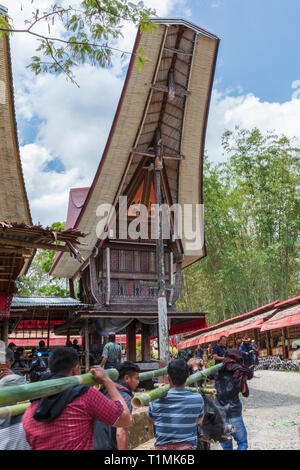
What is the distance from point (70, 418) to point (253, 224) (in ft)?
77.6

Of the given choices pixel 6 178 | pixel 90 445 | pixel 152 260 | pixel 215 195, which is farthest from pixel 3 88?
pixel 215 195

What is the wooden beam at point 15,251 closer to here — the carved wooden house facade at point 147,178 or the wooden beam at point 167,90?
the carved wooden house facade at point 147,178

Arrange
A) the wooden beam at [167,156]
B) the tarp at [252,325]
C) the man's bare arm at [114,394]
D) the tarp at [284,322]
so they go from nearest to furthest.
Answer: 1. the man's bare arm at [114,394]
2. the wooden beam at [167,156]
3. the tarp at [284,322]
4. the tarp at [252,325]

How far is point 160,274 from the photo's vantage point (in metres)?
12.8

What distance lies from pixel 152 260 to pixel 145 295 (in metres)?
1.42

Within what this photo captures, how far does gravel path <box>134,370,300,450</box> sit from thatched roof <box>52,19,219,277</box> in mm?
7208

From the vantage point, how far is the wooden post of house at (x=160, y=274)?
38.8 feet

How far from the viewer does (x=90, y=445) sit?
2.21m

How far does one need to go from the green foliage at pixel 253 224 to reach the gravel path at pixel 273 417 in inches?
391

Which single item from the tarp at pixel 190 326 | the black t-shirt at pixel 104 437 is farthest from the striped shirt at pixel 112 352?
the tarp at pixel 190 326

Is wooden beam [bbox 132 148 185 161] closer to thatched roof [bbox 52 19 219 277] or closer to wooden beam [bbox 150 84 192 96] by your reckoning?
thatched roof [bbox 52 19 219 277]

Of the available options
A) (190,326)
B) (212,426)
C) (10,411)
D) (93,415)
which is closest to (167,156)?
(190,326)

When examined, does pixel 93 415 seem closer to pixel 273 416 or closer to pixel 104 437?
pixel 104 437

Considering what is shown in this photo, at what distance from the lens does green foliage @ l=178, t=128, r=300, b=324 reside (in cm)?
2317
